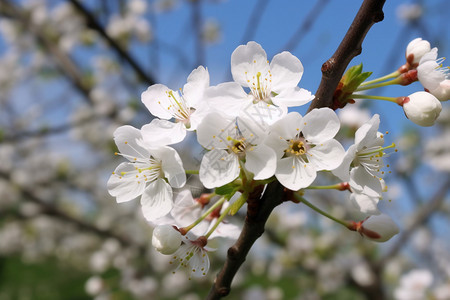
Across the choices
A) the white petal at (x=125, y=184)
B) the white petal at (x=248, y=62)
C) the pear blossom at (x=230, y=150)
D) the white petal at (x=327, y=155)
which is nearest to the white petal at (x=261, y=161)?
the pear blossom at (x=230, y=150)

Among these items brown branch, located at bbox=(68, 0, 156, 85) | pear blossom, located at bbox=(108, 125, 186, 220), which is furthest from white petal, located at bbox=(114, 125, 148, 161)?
brown branch, located at bbox=(68, 0, 156, 85)

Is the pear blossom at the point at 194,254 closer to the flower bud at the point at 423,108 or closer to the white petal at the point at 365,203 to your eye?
the white petal at the point at 365,203

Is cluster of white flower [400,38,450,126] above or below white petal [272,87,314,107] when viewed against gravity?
below

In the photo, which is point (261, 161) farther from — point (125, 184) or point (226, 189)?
point (125, 184)

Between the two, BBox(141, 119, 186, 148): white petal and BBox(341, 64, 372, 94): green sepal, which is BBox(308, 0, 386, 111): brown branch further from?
BBox(141, 119, 186, 148): white petal

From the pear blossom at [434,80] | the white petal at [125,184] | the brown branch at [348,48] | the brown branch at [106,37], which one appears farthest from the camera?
the brown branch at [106,37]

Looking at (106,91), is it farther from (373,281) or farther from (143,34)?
(373,281)
